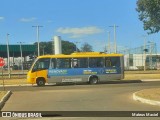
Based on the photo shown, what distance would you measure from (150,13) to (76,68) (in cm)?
985

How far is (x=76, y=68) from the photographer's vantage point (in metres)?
41.2

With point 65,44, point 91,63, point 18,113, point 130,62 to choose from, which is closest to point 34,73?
point 91,63

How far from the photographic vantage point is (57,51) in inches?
2346

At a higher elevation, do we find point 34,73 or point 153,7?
point 153,7

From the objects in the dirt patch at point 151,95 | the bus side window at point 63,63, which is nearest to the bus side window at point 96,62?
the bus side window at point 63,63

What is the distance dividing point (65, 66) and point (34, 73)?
9.50 feet

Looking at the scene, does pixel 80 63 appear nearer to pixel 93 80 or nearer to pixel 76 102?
pixel 93 80

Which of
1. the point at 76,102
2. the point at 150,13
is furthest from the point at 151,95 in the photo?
the point at 150,13

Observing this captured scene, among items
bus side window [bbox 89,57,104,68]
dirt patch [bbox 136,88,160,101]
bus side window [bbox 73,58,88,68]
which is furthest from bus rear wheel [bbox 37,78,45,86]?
dirt patch [bbox 136,88,160,101]

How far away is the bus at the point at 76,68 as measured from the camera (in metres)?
40.4

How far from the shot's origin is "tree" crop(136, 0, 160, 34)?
1270 inches

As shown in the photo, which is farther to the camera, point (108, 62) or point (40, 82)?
point (108, 62)

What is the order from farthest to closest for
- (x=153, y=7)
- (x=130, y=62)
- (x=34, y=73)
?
(x=130, y=62) < (x=34, y=73) < (x=153, y=7)

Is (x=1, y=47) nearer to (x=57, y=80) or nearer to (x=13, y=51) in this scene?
(x=13, y=51)
